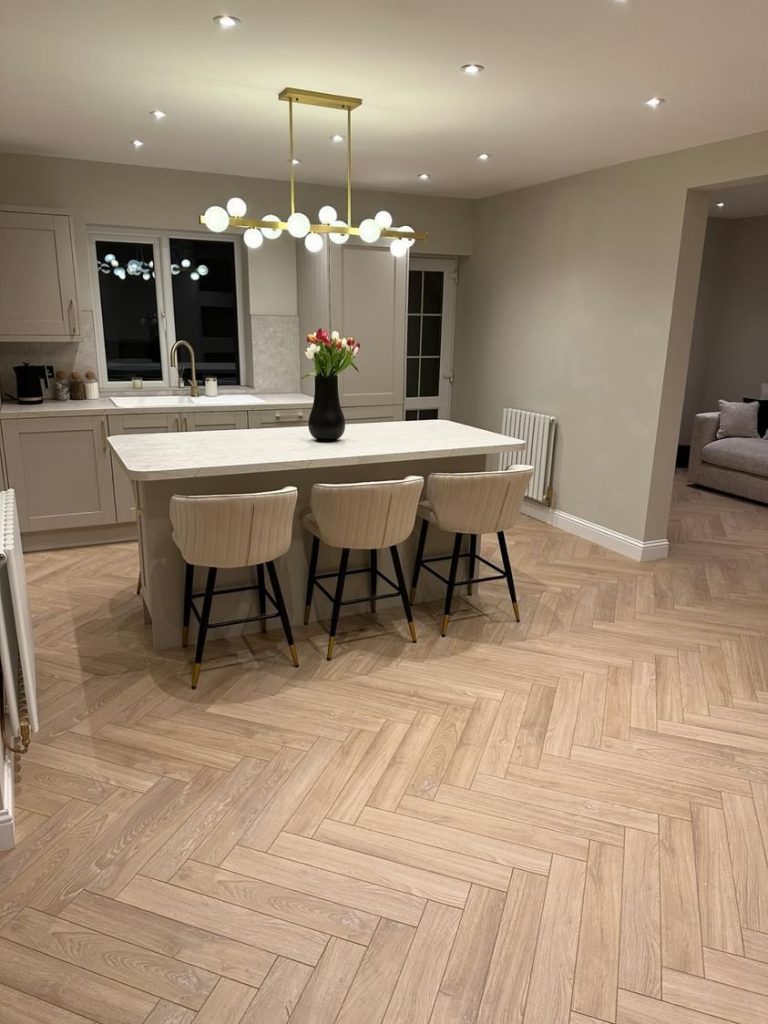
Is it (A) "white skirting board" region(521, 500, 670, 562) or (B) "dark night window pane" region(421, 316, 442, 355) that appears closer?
(A) "white skirting board" region(521, 500, 670, 562)

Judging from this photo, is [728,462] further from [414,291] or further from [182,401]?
[182,401]

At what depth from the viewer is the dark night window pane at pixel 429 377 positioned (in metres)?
6.86

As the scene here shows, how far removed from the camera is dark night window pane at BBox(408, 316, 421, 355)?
6699 mm

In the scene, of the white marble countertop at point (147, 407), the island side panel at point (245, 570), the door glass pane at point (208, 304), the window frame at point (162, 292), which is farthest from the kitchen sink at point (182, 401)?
the island side panel at point (245, 570)

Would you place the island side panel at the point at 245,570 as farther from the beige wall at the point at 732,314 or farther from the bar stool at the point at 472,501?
the beige wall at the point at 732,314

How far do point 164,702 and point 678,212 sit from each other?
4152mm

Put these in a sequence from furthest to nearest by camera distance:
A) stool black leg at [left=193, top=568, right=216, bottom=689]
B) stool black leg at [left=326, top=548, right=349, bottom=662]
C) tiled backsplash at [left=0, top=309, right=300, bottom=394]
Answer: tiled backsplash at [left=0, top=309, right=300, bottom=394] < stool black leg at [left=326, top=548, right=349, bottom=662] < stool black leg at [left=193, top=568, right=216, bottom=689]

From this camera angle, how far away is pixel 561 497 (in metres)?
5.70

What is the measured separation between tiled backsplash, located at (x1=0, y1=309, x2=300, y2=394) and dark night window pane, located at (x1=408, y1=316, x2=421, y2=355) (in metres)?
1.23

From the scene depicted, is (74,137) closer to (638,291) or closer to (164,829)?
(638,291)

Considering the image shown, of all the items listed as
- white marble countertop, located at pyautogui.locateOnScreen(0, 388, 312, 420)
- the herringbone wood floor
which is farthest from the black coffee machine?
the herringbone wood floor

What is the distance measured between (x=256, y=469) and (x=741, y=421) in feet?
18.5

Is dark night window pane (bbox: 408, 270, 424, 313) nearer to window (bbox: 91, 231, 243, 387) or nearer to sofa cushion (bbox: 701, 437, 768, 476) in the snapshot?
window (bbox: 91, 231, 243, 387)

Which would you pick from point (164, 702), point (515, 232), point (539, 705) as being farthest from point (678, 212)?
point (164, 702)
